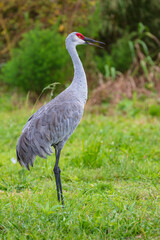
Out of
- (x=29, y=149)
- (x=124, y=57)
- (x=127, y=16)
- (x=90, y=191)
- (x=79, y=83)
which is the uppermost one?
(x=79, y=83)

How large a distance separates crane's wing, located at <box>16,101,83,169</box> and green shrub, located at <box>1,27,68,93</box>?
15.1 ft

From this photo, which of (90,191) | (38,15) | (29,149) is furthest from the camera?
(38,15)

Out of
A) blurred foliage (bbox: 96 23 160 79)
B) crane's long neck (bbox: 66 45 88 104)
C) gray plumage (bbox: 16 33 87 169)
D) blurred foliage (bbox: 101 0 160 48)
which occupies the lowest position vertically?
blurred foliage (bbox: 96 23 160 79)

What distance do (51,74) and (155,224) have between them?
5.94 m

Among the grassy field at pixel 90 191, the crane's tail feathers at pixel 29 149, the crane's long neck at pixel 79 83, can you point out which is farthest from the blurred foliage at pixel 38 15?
the crane's tail feathers at pixel 29 149

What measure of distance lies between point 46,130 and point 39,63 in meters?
4.97

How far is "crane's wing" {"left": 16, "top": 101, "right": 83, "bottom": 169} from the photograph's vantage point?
11.8 feet

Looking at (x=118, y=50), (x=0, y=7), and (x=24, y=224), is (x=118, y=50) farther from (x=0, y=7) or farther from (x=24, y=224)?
(x=24, y=224)

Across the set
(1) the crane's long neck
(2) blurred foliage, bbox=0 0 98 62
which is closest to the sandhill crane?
(1) the crane's long neck

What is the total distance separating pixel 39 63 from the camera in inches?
329

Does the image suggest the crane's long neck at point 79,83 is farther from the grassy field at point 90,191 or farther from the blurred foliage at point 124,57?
the blurred foliage at point 124,57

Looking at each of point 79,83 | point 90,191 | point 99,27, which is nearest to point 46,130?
point 79,83

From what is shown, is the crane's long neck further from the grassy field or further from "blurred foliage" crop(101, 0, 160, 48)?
"blurred foliage" crop(101, 0, 160, 48)

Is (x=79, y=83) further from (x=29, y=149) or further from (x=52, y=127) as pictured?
(x=29, y=149)
